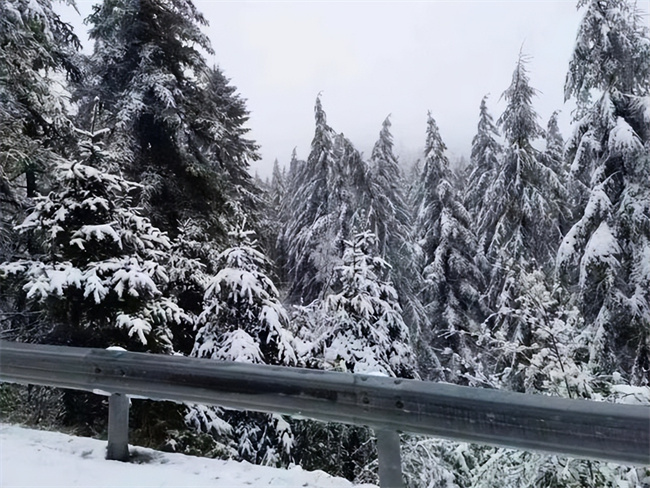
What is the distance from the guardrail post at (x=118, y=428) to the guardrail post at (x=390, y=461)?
1851 mm

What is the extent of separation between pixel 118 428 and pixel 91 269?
12.0ft

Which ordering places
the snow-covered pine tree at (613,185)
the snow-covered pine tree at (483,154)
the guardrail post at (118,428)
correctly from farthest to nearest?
the snow-covered pine tree at (483,154) → the snow-covered pine tree at (613,185) → the guardrail post at (118,428)

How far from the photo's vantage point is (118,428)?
3354 mm

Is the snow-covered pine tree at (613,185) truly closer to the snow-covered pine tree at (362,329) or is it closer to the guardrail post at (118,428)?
the snow-covered pine tree at (362,329)

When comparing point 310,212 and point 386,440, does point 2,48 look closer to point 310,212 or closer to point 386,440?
point 386,440

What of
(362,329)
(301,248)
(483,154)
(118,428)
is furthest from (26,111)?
(483,154)

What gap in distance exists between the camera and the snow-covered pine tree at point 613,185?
39.8 feet

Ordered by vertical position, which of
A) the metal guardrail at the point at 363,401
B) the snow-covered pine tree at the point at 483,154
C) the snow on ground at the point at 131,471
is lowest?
the snow on ground at the point at 131,471

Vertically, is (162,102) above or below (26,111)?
above

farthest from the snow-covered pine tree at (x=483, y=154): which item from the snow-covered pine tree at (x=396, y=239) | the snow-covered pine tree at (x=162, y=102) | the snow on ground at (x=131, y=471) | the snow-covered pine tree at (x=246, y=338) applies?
the snow on ground at (x=131, y=471)

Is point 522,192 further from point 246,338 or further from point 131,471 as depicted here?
point 131,471

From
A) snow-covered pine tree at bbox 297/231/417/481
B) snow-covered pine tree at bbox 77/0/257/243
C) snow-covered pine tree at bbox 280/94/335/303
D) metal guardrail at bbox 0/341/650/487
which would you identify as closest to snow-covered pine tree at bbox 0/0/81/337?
snow-covered pine tree at bbox 77/0/257/243

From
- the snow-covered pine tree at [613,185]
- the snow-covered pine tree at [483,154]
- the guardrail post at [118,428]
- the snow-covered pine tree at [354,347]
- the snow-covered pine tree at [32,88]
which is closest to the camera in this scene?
the guardrail post at [118,428]

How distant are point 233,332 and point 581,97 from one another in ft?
40.4
